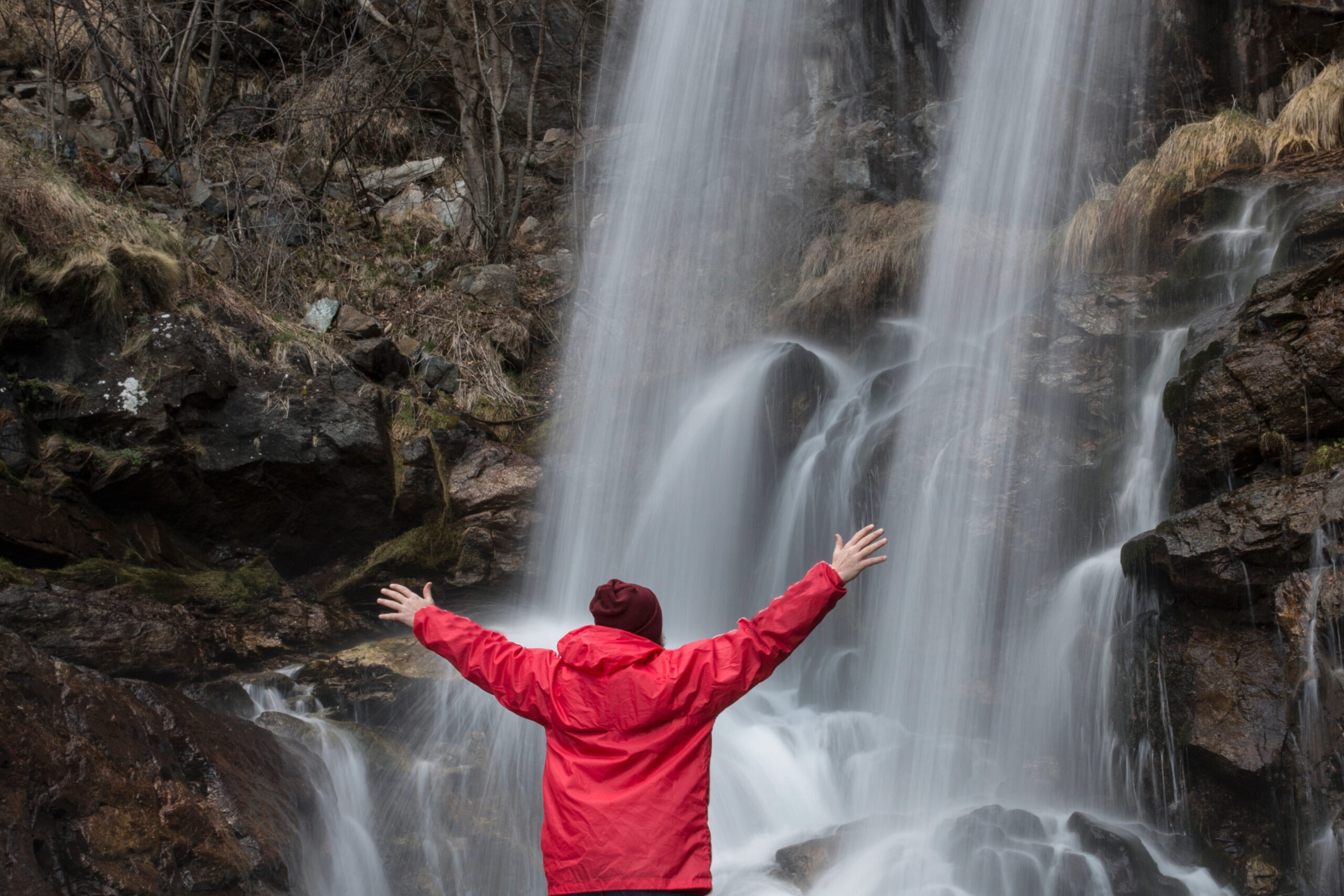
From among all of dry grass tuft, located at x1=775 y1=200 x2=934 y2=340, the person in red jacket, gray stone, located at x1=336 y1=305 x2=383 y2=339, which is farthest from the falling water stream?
the person in red jacket

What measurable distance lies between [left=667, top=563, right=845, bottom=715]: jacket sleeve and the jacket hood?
0.09m

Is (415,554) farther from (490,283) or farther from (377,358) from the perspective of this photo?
(490,283)

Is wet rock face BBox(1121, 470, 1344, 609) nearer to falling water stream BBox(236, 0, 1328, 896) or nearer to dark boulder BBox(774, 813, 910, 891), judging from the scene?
falling water stream BBox(236, 0, 1328, 896)

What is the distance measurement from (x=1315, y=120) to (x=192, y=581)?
9.27 m

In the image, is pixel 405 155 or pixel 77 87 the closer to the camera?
pixel 77 87

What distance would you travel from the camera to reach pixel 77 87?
31.1ft

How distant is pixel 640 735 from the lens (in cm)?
244

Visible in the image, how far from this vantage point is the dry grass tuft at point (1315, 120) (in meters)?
6.85

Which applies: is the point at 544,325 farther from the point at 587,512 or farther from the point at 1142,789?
the point at 1142,789

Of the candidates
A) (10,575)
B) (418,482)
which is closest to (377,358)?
(418,482)

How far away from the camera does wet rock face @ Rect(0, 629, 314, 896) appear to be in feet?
10.3

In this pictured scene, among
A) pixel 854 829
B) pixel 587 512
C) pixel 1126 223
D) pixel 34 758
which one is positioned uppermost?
pixel 1126 223

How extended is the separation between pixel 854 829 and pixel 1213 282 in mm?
5046

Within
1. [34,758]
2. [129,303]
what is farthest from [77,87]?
[34,758]
